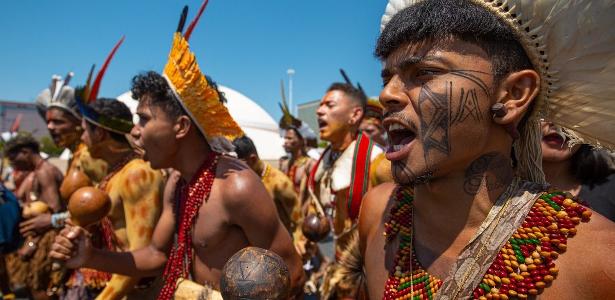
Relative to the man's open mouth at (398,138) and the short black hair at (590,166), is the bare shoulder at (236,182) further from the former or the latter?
the short black hair at (590,166)

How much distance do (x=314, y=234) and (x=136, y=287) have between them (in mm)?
1443

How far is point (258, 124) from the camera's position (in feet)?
117

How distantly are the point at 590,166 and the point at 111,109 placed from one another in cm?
466

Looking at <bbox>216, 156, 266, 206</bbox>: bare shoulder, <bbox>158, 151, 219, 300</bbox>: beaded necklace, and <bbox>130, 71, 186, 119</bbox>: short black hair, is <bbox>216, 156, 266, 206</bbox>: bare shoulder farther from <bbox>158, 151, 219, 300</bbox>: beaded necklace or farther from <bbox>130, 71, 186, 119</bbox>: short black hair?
<bbox>130, 71, 186, 119</bbox>: short black hair

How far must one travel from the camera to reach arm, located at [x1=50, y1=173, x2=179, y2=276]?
2631 mm

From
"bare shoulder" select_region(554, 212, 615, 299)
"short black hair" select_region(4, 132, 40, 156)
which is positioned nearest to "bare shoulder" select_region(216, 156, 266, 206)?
"bare shoulder" select_region(554, 212, 615, 299)

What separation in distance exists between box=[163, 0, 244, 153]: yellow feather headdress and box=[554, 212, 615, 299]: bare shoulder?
241cm

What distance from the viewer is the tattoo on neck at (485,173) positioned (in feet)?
5.47

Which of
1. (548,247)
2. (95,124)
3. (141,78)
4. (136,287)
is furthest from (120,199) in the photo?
(548,247)

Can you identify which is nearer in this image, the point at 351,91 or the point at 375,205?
the point at 375,205

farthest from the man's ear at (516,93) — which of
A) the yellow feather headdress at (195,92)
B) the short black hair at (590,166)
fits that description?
the yellow feather headdress at (195,92)

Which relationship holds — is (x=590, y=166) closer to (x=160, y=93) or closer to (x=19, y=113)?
(x=160, y=93)

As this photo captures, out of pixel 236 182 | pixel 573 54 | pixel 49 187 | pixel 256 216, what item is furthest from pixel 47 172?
pixel 573 54

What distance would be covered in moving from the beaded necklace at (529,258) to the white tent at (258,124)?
98.2ft
